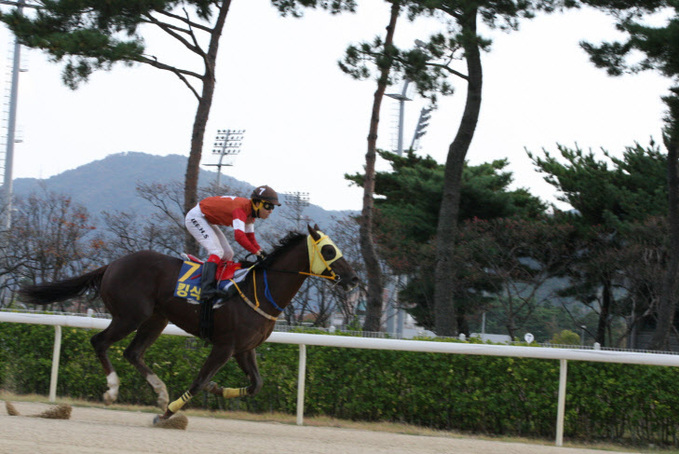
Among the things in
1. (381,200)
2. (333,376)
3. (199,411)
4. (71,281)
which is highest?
(381,200)

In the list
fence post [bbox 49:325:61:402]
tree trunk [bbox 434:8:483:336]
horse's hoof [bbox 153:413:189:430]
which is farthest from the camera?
tree trunk [bbox 434:8:483:336]

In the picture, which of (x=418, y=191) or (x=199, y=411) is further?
(x=418, y=191)

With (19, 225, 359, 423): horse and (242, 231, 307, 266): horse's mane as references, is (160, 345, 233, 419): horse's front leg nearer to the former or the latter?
(19, 225, 359, 423): horse

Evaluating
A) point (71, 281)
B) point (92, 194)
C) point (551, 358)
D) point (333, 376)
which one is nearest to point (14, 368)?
point (71, 281)

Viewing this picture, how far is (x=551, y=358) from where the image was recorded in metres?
6.29

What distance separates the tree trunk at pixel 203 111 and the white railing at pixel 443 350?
6.34m

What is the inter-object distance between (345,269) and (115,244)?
18544 millimetres

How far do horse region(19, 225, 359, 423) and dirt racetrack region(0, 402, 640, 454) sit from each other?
1.13ft

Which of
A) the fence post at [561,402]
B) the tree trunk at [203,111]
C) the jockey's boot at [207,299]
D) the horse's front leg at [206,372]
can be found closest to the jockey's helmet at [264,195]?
the jockey's boot at [207,299]

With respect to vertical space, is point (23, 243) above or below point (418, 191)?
below

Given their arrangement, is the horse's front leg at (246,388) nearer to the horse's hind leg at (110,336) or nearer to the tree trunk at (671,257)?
the horse's hind leg at (110,336)

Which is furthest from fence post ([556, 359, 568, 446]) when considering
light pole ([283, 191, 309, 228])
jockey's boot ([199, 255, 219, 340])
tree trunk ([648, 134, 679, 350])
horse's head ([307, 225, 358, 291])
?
light pole ([283, 191, 309, 228])

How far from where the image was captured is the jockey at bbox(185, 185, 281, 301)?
586 cm

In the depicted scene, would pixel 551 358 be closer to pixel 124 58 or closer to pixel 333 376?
pixel 333 376
